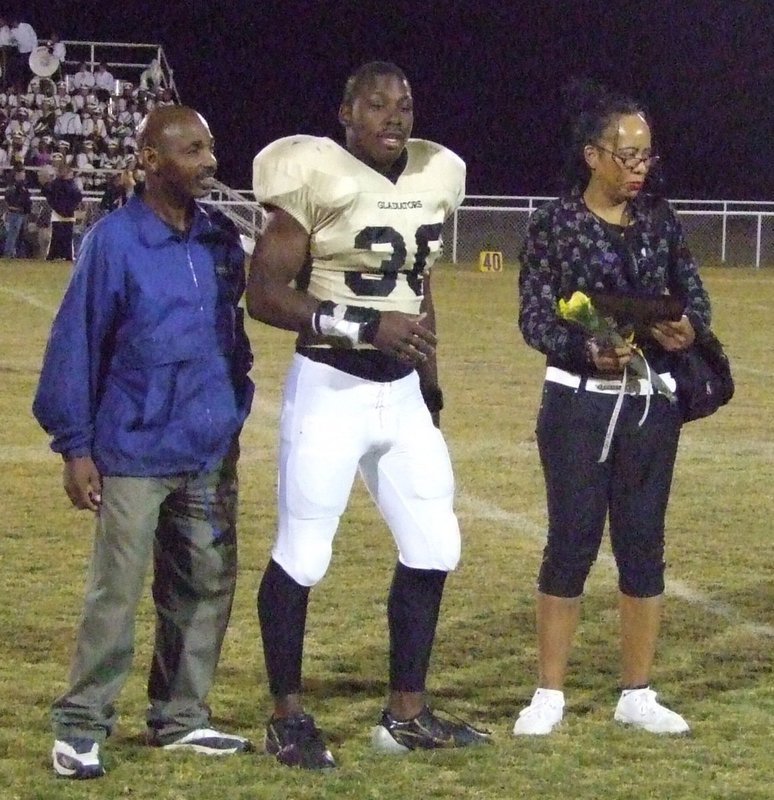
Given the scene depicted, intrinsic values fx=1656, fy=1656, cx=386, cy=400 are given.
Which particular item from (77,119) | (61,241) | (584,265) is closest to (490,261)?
(61,241)

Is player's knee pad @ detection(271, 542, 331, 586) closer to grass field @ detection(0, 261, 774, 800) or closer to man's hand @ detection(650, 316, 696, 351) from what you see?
grass field @ detection(0, 261, 774, 800)

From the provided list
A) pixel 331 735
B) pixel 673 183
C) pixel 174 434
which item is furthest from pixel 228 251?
pixel 673 183

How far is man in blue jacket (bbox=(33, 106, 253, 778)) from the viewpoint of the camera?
12.7 feet

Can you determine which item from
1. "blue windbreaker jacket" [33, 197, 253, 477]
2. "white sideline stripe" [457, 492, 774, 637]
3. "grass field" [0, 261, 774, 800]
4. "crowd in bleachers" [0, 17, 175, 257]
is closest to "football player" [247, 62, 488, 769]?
"blue windbreaker jacket" [33, 197, 253, 477]

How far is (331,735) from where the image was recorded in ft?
14.2

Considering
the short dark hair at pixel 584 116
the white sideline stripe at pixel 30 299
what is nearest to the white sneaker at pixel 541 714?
the short dark hair at pixel 584 116

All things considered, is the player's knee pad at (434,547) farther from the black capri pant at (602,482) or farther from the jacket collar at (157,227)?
the jacket collar at (157,227)

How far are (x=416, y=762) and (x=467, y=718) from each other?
18.9 inches

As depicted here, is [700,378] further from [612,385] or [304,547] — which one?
[304,547]

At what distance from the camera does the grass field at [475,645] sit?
396cm

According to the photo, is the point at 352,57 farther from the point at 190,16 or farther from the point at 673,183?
the point at 673,183

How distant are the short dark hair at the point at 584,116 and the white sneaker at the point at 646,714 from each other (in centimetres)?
136

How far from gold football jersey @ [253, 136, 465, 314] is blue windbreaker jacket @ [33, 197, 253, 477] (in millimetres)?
250

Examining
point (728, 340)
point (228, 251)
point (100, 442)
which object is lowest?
point (728, 340)
